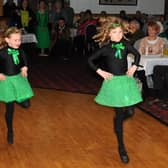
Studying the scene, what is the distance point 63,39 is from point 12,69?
6.66 m

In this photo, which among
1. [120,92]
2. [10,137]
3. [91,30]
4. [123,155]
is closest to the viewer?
[120,92]

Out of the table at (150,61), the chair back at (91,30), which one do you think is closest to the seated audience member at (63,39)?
the chair back at (91,30)

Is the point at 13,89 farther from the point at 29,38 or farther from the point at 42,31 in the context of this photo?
the point at 42,31

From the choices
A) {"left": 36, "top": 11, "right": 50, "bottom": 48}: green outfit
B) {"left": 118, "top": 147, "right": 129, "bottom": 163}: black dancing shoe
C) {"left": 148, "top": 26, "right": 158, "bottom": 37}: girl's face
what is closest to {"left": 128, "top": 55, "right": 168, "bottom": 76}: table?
{"left": 148, "top": 26, "right": 158, "bottom": 37}: girl's face

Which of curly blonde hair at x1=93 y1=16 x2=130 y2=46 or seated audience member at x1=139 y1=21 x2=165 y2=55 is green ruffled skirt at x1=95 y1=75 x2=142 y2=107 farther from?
seated audience member at x1=139 y1=21 x2=165 y2=55

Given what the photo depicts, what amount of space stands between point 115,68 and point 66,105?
2.38m

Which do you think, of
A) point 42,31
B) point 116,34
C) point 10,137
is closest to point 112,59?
point 116,34

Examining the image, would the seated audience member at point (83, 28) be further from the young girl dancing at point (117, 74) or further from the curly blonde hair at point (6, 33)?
the young girl dancing at point (117, 74)

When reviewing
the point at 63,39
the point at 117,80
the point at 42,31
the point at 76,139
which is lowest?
the point at 76,139

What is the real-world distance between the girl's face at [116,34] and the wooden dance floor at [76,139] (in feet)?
3.67

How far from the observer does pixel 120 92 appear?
3.88 meters

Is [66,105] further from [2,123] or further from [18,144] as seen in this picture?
[18,144]

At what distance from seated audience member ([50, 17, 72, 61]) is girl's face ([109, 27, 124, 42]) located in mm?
6885

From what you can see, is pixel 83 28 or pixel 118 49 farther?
pixel 83 28
